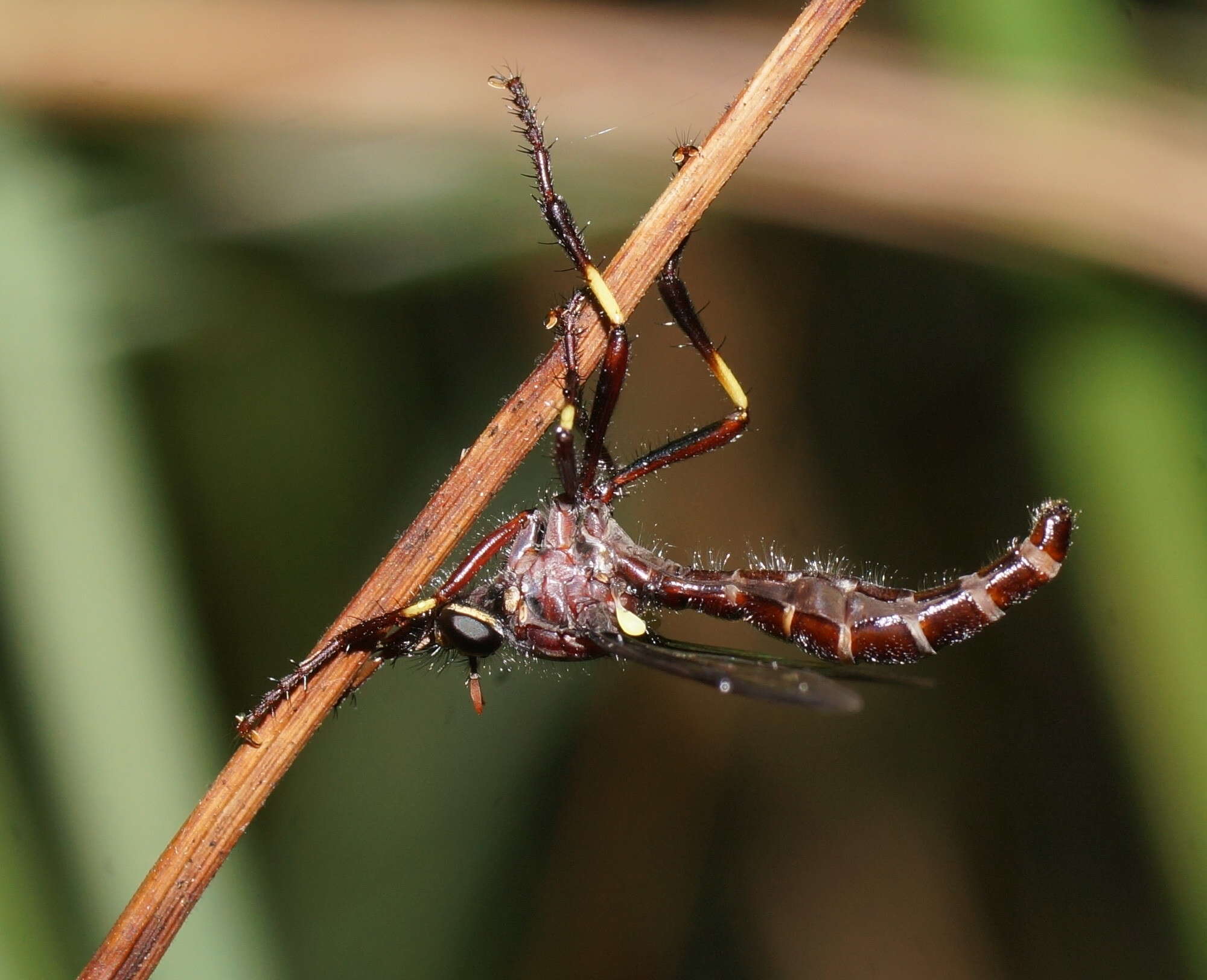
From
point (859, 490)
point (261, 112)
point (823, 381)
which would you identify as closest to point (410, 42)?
point (261, 112)

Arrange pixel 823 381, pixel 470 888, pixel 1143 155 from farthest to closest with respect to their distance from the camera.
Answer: pixel 823 381, pixel 470 888, pixel 1143 155

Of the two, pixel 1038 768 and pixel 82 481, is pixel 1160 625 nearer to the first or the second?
pixel 1038 768

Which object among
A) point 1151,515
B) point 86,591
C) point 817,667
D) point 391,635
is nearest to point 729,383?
point 817,667

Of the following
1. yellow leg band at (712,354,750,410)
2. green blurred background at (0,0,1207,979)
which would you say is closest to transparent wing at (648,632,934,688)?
yellow leg band at (712,354,750,410)

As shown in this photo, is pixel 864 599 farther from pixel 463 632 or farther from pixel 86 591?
pixel 86 591

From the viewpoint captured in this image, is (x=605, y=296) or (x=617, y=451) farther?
(x=617, y=451)

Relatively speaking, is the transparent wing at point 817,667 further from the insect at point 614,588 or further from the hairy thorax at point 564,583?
the hairy thorax at point 564,583
